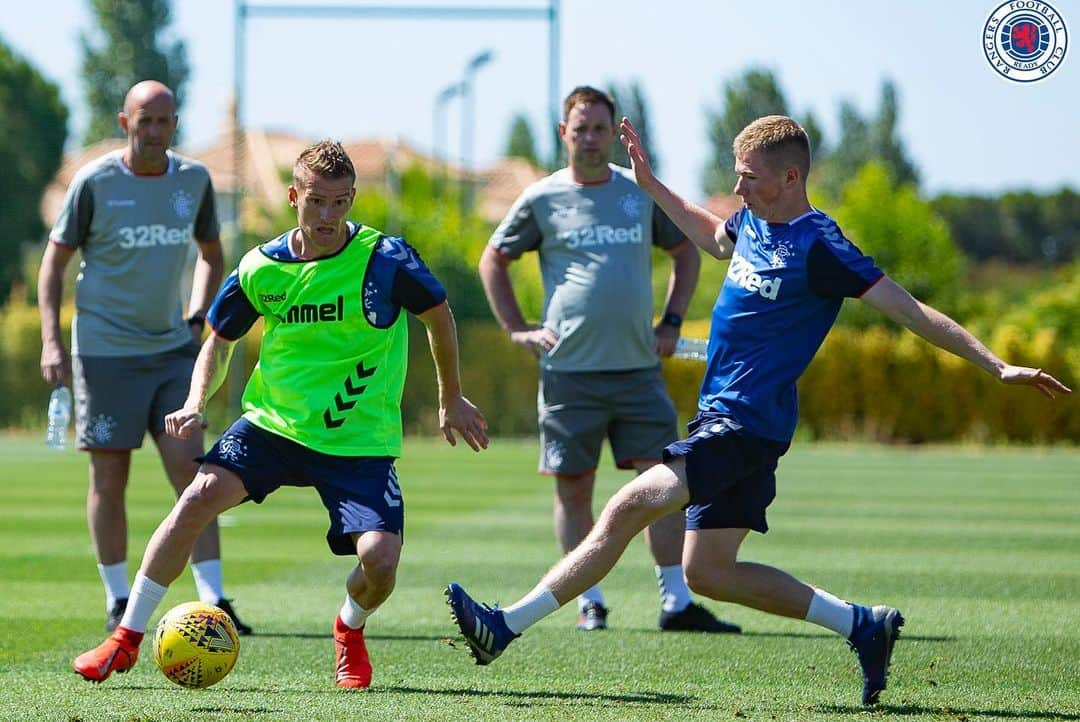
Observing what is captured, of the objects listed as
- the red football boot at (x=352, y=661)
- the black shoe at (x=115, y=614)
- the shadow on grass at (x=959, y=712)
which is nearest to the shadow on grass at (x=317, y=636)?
the black shoe at (x=115, y=614)

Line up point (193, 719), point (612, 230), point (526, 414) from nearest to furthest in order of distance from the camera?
point (193, 719), point (612, 230), point (526, 414)

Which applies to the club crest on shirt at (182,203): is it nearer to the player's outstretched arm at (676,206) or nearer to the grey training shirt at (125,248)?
the grey training shirt at (125,248)

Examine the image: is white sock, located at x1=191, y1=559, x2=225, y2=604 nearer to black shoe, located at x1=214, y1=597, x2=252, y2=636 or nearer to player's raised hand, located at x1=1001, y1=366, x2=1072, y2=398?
black shoe, located at x1=214, y1=597, x2=252, y2=636

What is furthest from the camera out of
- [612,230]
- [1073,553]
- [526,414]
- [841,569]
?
[526,414]

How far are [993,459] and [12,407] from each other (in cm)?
1698

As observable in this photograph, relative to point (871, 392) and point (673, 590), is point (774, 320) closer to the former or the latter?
point (673, 590)

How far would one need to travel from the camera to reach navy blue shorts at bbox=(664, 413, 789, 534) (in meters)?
5.66

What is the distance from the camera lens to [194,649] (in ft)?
18.5

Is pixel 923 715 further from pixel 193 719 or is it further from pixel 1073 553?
pixel 1073 553

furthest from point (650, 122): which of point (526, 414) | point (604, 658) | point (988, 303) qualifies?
point (604, 658)

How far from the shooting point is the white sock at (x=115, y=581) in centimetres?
761

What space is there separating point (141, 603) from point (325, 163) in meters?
1.68

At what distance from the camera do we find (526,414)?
28703 mm

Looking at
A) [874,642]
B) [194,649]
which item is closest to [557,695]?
[874,642]
